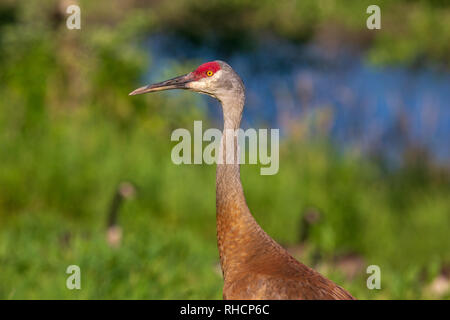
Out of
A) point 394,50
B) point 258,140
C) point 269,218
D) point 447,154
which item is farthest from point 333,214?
point 447,154

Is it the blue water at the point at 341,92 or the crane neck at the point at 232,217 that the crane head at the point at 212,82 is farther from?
the blue water at the point at 341,92

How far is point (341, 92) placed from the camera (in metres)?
13.4

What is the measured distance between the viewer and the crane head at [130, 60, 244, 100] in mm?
3992

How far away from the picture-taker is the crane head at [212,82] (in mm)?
3992

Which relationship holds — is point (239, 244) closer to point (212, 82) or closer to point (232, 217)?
point (232, 217)

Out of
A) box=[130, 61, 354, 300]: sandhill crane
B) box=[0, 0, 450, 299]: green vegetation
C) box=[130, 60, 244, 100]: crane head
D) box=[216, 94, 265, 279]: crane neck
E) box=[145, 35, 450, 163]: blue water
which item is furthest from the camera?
box=[145, 35, 450, 163]: blue water

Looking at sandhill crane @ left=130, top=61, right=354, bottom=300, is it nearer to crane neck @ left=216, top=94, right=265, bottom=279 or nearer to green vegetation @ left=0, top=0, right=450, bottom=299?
crane neck @ left=216, top=94, right=265, bottom=279

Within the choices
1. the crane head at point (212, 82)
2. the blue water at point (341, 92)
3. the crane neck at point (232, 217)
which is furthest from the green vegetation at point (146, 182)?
the crane head at point (212, 82)

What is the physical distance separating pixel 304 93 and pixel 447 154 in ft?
8.74

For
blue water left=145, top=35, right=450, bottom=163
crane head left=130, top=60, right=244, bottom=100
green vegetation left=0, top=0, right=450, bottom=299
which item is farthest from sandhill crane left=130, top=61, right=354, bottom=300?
blue water left=145, top=35, right=450, bottom=163

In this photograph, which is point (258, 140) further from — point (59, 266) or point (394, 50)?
point (59, 266)

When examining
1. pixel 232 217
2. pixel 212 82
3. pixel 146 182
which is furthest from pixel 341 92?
pixel 232 217

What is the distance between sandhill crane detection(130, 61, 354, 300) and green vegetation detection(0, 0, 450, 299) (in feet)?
5.95

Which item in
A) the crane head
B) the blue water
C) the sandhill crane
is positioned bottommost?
the sandhill crane
